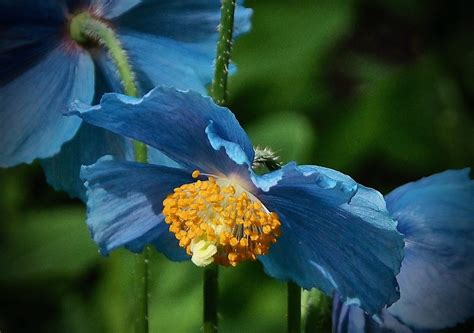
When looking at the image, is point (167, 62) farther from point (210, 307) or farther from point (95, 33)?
point (210, 307)

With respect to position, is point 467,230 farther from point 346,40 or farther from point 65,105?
point 346,40

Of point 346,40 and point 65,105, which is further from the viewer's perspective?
point 346,40

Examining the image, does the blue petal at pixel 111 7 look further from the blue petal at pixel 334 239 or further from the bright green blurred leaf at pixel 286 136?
the bright green blurred leaf at pixel 286 136

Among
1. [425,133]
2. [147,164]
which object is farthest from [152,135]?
[425,133]

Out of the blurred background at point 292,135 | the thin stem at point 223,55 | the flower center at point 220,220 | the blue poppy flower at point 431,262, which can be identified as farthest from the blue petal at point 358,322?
the blurred background at point 292,135

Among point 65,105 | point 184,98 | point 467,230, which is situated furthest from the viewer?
point 65,105

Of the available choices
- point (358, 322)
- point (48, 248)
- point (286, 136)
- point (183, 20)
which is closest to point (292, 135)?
point (286, 136)

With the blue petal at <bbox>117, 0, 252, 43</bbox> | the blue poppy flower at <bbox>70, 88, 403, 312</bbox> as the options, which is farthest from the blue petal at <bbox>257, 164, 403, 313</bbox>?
the blue petal at <bbox>117, 0, 252, 43</bbox>

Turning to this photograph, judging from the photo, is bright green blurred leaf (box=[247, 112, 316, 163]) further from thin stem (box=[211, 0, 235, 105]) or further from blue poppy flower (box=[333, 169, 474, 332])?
thin stem (box=[211, 0, 235, 105])
